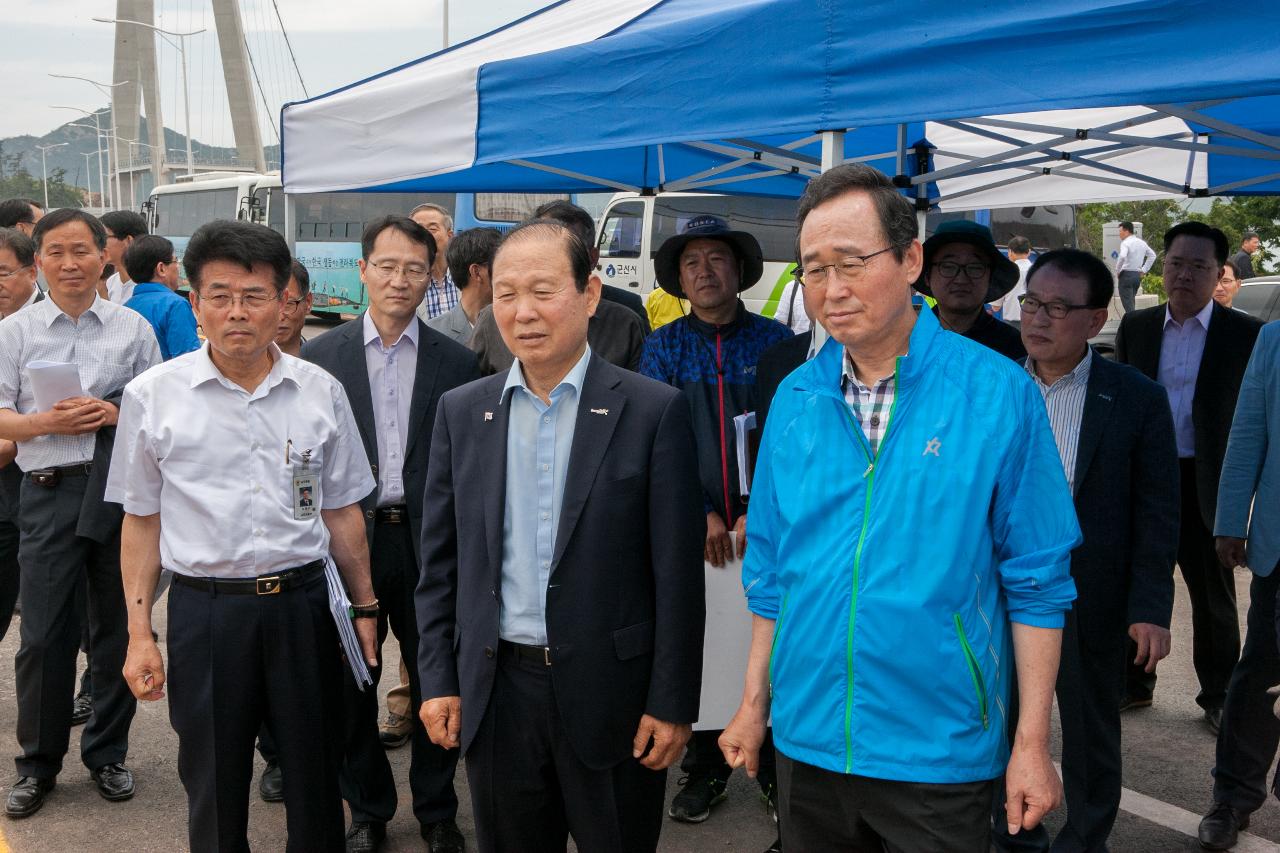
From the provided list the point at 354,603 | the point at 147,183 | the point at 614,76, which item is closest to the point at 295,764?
the point at 354,603

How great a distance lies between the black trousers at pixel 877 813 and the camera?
2029mm

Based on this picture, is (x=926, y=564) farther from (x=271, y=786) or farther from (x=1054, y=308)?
(x=271, y=786)

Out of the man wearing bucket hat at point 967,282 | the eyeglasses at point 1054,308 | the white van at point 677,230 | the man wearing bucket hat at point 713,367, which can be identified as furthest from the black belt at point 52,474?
the white van at point 677,230

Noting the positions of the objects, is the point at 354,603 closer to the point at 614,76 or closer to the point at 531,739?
the point at 531,739

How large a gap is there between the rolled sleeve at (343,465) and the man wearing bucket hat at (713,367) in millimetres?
1140

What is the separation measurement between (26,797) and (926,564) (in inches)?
138

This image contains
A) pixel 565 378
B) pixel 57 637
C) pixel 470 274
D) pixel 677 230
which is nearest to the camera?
pixel 565 378

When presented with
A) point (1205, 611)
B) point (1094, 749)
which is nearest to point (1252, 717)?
point (1094, 749)

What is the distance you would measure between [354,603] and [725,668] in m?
1.11

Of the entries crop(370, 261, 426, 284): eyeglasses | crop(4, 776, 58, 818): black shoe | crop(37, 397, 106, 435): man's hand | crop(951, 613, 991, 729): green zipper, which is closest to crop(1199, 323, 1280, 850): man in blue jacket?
crop(951, 613, 991, 729): green zipper

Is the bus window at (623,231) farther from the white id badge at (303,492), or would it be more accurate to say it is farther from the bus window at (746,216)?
the white id badge at (303,492)

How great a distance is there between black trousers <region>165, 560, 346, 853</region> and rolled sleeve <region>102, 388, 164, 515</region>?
0.81 feet

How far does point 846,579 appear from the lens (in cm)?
206

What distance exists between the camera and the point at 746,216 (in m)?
13.3
